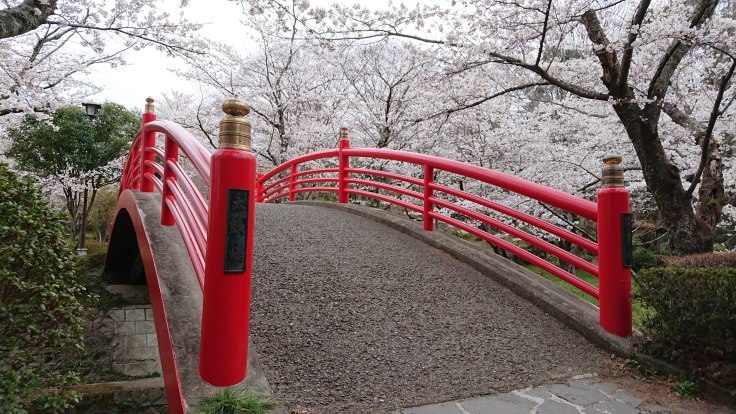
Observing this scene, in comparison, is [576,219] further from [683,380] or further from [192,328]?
[192,328]

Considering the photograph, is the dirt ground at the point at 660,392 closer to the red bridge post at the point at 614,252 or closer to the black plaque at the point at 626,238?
the red bridge post at the point at 614,252

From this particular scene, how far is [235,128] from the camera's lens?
7.82ft

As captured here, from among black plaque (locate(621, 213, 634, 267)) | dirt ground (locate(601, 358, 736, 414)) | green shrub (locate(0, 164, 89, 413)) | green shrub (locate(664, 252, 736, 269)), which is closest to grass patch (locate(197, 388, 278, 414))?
green shrub (locate(0, 164, 89, 413))

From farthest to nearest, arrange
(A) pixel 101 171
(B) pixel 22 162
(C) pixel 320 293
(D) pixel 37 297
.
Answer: (A) pixel 101 171 → (B) pixel 22 162 → (C) pixel 320 293 → (D) pixel 37 297

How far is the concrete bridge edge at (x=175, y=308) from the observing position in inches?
93.0

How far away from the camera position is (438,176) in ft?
45.1

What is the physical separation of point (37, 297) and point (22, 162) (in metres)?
14.8

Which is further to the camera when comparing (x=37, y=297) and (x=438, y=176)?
(x=438, y=176)

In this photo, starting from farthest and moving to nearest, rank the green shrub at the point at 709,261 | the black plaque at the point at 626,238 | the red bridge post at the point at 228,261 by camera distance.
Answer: the green shrub at the point at 709,261 < the black plaque at the point at 626,238 < the red bridge post at the point at 228,261

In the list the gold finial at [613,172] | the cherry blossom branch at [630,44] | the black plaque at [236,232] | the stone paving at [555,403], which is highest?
the cherry blossom branch at [630,44]

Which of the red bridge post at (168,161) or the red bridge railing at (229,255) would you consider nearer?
the red bridge railing at (229,255)

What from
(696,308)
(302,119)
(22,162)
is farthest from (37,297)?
(22,162)

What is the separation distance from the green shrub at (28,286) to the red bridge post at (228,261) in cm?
159

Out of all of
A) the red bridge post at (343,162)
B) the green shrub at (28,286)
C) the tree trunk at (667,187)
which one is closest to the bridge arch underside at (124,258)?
the red bridge post at (343,162)
